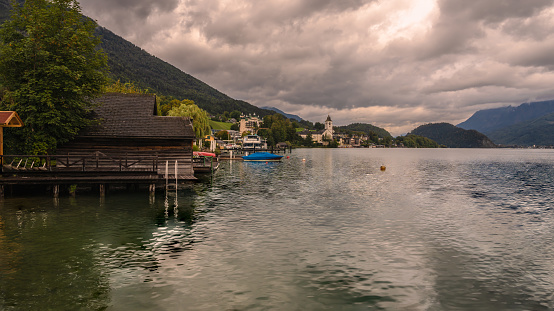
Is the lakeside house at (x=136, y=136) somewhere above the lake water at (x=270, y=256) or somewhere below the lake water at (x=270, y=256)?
above

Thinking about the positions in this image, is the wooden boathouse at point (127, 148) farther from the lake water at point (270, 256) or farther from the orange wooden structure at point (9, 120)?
the lake water at point (270, 256)

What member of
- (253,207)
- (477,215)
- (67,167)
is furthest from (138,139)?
(477,215)

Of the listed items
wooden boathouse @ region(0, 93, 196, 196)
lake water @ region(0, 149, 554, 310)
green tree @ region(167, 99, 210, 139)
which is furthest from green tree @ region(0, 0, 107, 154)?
green tree @ region(167, 99, 210, 139)

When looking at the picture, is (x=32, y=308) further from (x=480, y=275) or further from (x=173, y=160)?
(x=173, y=160)

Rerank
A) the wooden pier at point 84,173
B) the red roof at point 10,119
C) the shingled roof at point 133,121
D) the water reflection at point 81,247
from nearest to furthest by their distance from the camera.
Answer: the water reflection at point 81,247
the red roof at point 10,119
the wooden pier at point 84,173
the shingled roof at point 133,121

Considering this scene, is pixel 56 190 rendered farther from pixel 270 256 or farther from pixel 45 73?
pixel 270 256

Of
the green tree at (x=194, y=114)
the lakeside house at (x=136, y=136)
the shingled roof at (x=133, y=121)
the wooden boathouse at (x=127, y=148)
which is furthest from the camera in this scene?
the green tree at (x=194, y=114)

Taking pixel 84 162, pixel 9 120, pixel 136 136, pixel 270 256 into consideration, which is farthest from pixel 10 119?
pixel 270 256

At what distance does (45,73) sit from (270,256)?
2605 cm

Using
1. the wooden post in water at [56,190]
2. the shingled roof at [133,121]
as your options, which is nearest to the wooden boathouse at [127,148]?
the shingled roof at [133,121]

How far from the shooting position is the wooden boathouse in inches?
1143

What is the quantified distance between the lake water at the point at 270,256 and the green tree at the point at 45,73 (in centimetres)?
642

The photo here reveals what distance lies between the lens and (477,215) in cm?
2322

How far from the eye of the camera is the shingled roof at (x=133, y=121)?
3197 centimetres
